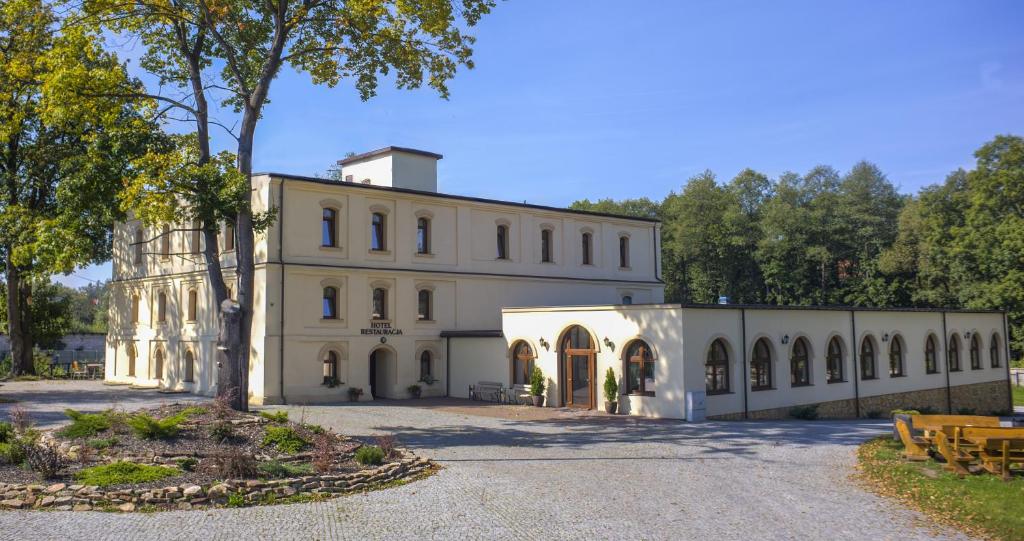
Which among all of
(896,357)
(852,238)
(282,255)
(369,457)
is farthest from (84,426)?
(852,238)

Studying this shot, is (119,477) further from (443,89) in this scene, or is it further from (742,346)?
(742,346)

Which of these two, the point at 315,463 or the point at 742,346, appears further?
the point at 742,346

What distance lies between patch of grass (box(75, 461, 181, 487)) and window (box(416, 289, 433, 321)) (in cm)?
1965

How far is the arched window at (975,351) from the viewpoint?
3547 cm

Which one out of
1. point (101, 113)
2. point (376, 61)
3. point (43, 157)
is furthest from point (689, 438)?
point (43, 157)

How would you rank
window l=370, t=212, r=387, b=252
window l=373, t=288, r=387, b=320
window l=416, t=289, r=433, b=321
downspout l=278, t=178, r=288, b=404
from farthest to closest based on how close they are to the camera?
window l=416, t=289, r=433, b=321 < window l=370, t=212, r=387, b=252 < window l=373, t=288, r=387, b=320 < downspout l=278, t=178, r=288, b=404

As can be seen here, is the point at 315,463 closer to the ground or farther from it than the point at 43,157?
closer to the ground

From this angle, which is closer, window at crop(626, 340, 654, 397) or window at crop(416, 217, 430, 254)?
→ window at crop(626, 340, 654, 397)

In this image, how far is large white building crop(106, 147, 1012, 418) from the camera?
24.0 metres

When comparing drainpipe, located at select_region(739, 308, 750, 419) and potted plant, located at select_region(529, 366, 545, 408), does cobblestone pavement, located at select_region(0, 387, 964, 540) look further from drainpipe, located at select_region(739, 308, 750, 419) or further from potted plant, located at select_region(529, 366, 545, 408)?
potted plant, located at select_region(529, 366, 545, 408)

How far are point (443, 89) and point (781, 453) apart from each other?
43.0 ft

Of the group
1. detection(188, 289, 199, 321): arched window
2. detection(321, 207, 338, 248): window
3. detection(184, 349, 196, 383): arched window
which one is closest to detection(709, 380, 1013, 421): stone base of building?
detection(321, 207, 338, 248): window

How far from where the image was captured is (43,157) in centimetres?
3438

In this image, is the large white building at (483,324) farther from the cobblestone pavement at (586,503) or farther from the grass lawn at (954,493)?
the grass lawn at (954,493)
